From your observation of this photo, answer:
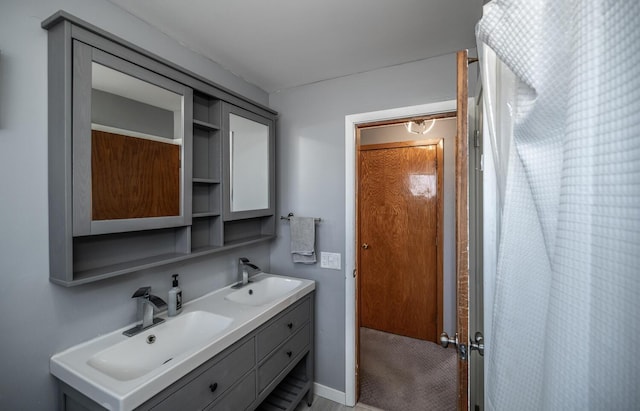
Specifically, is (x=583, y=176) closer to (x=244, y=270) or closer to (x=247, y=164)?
(x=247, y=164)

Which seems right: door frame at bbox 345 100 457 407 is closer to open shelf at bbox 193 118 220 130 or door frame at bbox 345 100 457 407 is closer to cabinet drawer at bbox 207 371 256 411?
cabinet drawer at bbox 207 371 256 411

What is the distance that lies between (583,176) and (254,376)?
5.29ft

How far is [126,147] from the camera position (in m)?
1.23

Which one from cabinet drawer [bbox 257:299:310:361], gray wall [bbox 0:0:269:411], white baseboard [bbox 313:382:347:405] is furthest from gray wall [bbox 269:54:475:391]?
gray wall [bbox 0:0:269:411]

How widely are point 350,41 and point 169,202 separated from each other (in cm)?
143

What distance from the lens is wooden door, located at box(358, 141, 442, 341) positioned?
278 centimetres

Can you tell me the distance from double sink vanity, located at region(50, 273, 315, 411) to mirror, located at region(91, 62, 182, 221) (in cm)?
60

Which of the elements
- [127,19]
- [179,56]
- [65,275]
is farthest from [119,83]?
[65,275]

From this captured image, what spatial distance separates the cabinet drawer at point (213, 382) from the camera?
1016 mm

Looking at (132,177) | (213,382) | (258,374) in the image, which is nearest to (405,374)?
(258,374)

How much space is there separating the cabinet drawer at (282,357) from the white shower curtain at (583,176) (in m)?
1.43

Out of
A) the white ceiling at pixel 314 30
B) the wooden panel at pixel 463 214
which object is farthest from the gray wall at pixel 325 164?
the wooden panel at pixel 463 214

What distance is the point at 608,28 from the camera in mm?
240

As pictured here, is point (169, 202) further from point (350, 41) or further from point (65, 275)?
point (350, 41)
